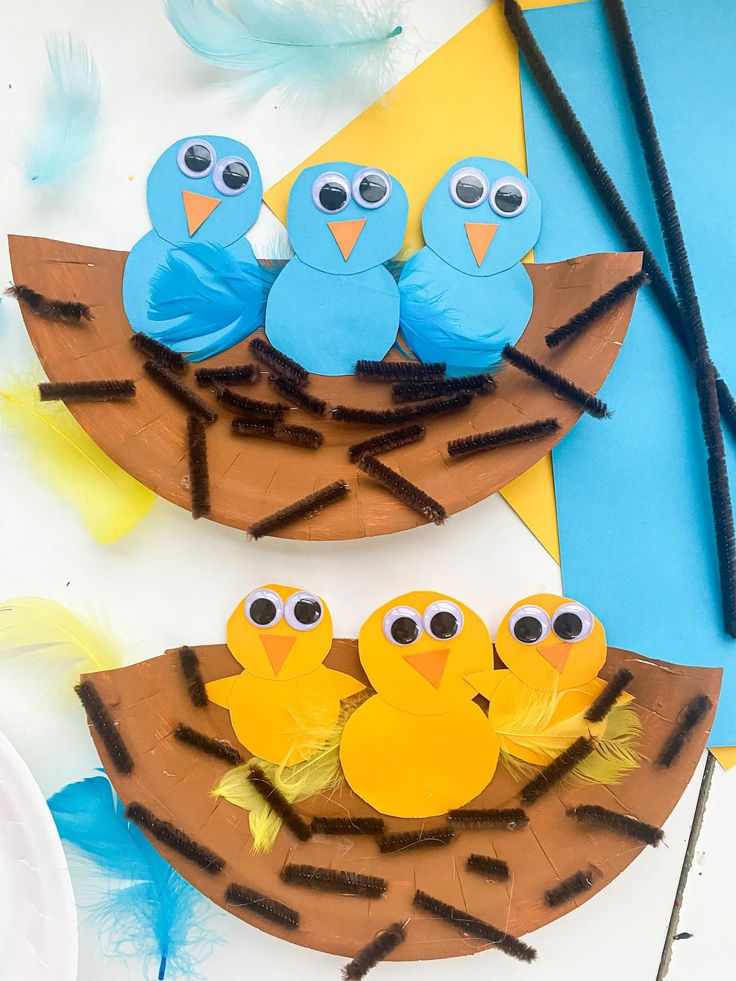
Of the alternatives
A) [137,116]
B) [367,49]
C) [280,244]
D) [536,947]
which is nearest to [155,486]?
[280,244]

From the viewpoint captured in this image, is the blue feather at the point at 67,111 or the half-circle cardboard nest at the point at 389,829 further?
the blue feather at the point at 67,111

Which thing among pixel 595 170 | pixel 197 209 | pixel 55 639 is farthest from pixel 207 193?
pixel 55 639

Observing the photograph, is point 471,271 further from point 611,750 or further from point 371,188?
point 611,750

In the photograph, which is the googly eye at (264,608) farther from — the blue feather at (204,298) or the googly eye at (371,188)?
the googly eye at (371,188)

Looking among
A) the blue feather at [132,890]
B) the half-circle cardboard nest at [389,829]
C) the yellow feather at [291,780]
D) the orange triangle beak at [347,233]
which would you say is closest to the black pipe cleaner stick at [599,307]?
the orange triangle beak at [347,233]

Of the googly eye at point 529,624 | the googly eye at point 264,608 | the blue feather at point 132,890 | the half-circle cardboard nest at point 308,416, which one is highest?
the half-circle cardboard nest at point 308,416

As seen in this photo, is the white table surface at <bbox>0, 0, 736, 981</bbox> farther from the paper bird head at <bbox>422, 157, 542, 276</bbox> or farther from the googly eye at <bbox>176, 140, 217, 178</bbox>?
the paper bird head at <bbox>422, 157, 542, 276</bbox>

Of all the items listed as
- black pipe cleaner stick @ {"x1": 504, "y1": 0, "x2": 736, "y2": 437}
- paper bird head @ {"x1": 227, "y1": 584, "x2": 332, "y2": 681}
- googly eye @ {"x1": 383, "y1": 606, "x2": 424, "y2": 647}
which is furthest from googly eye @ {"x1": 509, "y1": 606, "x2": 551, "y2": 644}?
black pipe cleaner stick @ {"x1": 504, "y1": 0, "x2": 736, "y2": 437}
